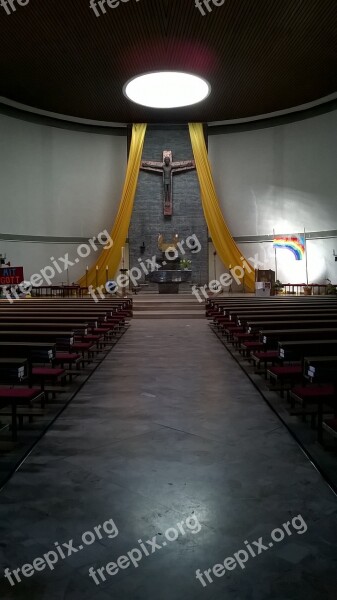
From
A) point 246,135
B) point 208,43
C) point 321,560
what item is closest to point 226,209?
point 246,135

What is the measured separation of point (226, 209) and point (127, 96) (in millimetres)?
5868

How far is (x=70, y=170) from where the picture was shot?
19125mm

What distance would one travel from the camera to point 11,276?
12945 millimetres

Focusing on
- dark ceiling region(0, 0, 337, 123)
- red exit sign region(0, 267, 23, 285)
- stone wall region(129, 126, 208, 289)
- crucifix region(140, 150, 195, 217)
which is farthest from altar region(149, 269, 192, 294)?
dark ceiling region(0, 0, 337, 123)

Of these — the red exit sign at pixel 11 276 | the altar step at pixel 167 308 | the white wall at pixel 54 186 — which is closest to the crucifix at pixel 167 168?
the white wall at pixel 54 186

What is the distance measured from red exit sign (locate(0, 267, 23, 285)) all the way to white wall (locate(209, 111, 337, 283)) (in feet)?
31.7

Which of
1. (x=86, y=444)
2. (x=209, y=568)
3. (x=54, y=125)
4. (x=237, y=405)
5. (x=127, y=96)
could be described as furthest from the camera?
(x=54, y=125)

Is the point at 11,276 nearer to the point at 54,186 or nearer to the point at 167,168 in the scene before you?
the point at 54,186

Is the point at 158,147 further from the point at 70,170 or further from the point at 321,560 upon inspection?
the point at 321,560

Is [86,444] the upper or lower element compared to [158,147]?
lower

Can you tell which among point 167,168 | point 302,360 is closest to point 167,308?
point 167,168

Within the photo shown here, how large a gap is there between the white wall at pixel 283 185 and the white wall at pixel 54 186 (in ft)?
14.6

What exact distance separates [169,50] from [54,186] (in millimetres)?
7194

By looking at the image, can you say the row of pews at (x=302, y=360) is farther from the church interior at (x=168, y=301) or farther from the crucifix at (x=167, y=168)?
the crucifix at (x=167, y=168)
